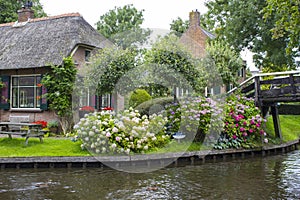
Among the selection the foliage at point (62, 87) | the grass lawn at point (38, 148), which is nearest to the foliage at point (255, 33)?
the foliage at point (62, 87)

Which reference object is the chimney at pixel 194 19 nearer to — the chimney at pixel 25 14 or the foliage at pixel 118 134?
the chimney at pixel 25 14

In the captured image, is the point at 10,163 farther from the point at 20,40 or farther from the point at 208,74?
the point at 208,74

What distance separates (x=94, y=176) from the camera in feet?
27.7

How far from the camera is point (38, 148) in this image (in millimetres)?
10188

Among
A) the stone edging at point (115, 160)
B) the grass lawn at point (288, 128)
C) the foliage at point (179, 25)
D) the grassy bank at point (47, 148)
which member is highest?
the foliage at point (179, 25)

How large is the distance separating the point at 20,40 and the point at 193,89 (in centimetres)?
920

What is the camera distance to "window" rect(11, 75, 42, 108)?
15.3m

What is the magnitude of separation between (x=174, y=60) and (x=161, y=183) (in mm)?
5984

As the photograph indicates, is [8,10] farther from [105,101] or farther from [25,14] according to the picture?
[105,101]

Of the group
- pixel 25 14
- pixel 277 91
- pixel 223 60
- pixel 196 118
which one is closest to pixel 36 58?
pixel 25 14

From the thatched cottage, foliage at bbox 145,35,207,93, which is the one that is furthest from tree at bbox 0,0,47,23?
foliage at bbox 145,35,207,93

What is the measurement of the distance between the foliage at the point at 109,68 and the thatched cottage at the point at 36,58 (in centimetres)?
171

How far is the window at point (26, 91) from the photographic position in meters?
15.3

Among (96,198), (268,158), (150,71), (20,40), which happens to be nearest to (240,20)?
(150,71)
